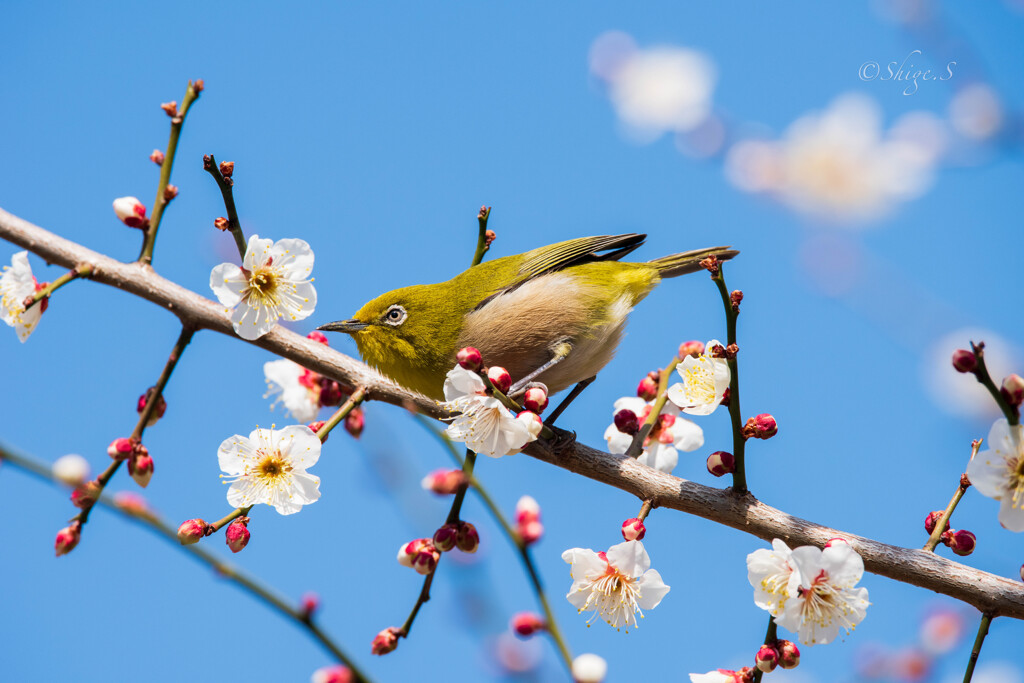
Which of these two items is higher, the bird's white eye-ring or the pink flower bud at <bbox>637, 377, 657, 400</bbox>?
the bird's white eye-ring

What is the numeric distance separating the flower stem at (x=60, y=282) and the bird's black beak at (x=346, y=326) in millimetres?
1202

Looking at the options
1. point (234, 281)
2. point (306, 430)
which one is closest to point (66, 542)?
point (306, 430)

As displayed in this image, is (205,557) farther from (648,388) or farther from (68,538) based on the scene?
(648,388)

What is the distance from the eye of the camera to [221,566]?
189 centimetres

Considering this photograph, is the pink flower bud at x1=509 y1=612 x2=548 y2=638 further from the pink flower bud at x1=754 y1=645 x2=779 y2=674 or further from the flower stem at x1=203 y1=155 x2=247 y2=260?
the flower stem at x1=203 y1=155 x2=247 y2=260

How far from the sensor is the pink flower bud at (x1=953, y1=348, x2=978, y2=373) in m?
2.25

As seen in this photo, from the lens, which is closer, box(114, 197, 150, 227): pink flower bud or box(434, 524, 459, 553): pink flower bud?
box(434, 524, 459, 553): pink flower bud

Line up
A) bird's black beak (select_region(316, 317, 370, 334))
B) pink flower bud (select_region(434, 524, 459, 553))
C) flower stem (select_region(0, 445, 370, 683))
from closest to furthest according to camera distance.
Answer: flower stem (select_region(0, 445, 370, 683))
pink flower bud (select_region(434, 524, 459, 553))
bird's black beak (select_region(316, 317, 370, 334))

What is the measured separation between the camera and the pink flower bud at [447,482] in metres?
2.50

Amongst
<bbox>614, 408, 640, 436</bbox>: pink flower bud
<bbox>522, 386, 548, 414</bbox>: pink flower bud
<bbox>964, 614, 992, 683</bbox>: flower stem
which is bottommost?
<bbox>964, 614, 992, 683</bbox>: flower stem

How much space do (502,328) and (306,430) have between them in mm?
1635

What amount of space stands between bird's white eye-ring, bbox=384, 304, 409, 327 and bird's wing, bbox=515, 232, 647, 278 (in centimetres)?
94

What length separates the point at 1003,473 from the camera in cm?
254

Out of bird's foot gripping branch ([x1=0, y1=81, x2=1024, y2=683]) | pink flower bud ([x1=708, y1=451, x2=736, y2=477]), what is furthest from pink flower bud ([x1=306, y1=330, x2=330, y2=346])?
pink flower bud ([x1=708, y1=451, x2=736, y2=477])
